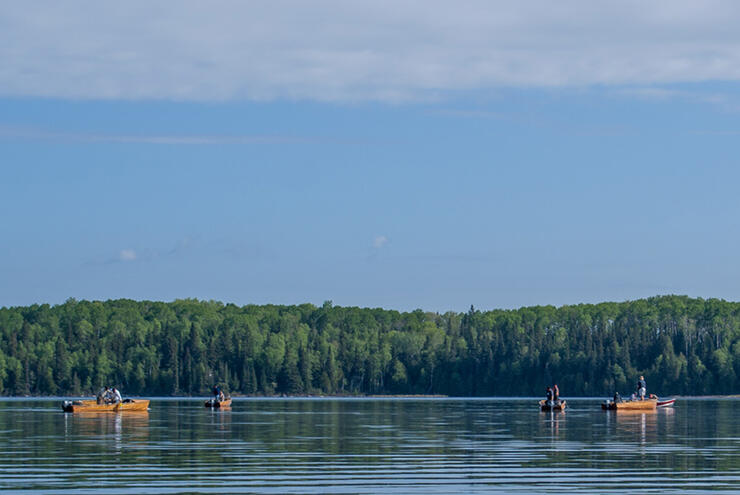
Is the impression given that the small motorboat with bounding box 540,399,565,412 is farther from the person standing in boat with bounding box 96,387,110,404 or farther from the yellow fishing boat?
the person standing in boat with bounding box 96,387,110,404

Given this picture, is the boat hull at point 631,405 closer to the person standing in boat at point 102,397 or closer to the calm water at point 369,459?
the calm water at point 369,459

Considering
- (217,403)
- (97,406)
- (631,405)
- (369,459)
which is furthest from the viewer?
(217,403)

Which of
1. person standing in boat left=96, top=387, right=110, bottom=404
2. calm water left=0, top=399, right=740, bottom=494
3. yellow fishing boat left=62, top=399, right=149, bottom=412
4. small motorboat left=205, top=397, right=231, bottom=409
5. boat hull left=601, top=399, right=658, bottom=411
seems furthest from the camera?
small motorboat left=205, top=397, right=231, bottom=409

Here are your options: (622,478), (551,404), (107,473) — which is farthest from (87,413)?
(622,478)

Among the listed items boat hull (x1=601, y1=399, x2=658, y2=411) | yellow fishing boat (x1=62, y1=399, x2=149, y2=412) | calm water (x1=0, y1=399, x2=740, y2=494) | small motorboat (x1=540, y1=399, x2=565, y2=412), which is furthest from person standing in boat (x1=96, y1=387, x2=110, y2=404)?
boat hull (x1=601, y1=399, x2=658, y2=411)

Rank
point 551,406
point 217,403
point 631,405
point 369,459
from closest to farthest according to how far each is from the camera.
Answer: point 369,459 < point 551,406 < point 631,405 < point 217,403

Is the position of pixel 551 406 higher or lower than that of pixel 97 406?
lower

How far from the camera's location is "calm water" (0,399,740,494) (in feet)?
118

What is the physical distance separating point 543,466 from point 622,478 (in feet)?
13.5

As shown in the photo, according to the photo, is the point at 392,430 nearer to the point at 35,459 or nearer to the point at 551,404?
the point at 35,459

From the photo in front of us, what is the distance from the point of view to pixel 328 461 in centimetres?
4359

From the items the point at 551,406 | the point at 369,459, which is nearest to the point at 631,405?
the point at 551,406

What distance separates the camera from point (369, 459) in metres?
44.3

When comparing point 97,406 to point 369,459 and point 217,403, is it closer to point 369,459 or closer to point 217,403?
point 217,403
